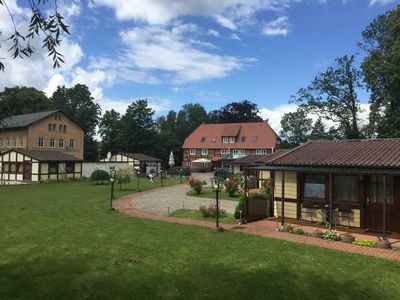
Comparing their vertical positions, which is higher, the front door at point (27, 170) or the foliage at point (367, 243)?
the front door at point (27, 170)

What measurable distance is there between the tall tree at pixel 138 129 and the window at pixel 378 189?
63.4 meters

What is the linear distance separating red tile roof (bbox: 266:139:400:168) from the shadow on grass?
624 centimetres

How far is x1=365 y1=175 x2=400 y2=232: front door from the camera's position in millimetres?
13989

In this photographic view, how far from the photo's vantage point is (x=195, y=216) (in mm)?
18359

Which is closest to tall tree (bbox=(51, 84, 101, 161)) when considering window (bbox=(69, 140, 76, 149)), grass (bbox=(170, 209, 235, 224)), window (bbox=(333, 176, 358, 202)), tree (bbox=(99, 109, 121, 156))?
tree (bbox=(99, 109, 121, 156))

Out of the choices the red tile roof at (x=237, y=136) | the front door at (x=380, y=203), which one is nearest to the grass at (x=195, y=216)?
the front door at (x=380, y=203)

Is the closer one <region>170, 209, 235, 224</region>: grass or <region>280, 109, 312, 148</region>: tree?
<region>170, 209, 235, 224</region>: grass

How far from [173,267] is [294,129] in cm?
7850

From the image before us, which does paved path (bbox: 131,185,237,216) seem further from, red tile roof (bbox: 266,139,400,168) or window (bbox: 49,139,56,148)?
window (bbox: 49,139,56,148)

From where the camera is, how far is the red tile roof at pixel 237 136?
69.1m

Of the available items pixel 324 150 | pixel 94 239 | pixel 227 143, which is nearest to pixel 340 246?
pixel 324 150

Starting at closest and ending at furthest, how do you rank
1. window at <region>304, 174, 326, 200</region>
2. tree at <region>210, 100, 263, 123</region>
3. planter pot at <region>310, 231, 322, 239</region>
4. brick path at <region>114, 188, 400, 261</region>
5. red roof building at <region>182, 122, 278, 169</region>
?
brick path at <region>114, 188, 400, 261</region> → planter pot at <region>310, 231, 322, 239</region> → window at <region>304, 174, 326, 200</region> → red roof building at <region>182, 122, 278, 169</region> → tree at <region>210, 100, 263, 123</region>

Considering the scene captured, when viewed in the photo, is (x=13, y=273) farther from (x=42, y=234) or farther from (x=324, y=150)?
(x=324, y=150)

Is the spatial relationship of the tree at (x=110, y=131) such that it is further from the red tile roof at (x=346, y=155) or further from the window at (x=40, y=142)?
the red tile roof at (x=346, y=155)
